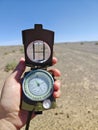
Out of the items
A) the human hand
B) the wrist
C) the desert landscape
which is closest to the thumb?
the human hand

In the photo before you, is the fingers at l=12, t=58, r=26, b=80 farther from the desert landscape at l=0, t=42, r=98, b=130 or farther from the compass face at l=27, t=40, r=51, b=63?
the desert landscape at l=0, t=42, r=98, b=130

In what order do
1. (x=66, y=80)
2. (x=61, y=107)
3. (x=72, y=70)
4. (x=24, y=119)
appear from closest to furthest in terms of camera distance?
(x=24, y=119)
(x=61, y=107)
(x=66, y=80)
(x=72, y=70)

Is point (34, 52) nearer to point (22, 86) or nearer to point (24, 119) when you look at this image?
point (22, 86)

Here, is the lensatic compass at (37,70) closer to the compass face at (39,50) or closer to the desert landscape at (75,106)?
the compass face at (39,50)

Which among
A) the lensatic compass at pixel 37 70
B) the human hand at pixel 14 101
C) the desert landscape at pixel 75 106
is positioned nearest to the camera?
the lensatic compass at pixel 37 70

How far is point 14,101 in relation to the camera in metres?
3.01

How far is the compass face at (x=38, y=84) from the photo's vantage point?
2.75 m

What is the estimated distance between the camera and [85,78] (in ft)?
41.8

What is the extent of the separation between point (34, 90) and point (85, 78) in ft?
Answer: 33.1

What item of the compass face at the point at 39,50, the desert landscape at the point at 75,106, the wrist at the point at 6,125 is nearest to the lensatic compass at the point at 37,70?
the compass face at the point at 39,50

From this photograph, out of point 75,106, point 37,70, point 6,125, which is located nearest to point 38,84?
point 37,70

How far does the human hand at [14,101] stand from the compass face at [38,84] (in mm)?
199

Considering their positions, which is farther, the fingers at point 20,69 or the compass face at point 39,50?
the fingers at point 20,69

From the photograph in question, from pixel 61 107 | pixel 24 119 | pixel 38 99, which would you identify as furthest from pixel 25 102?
pixel 61 107
